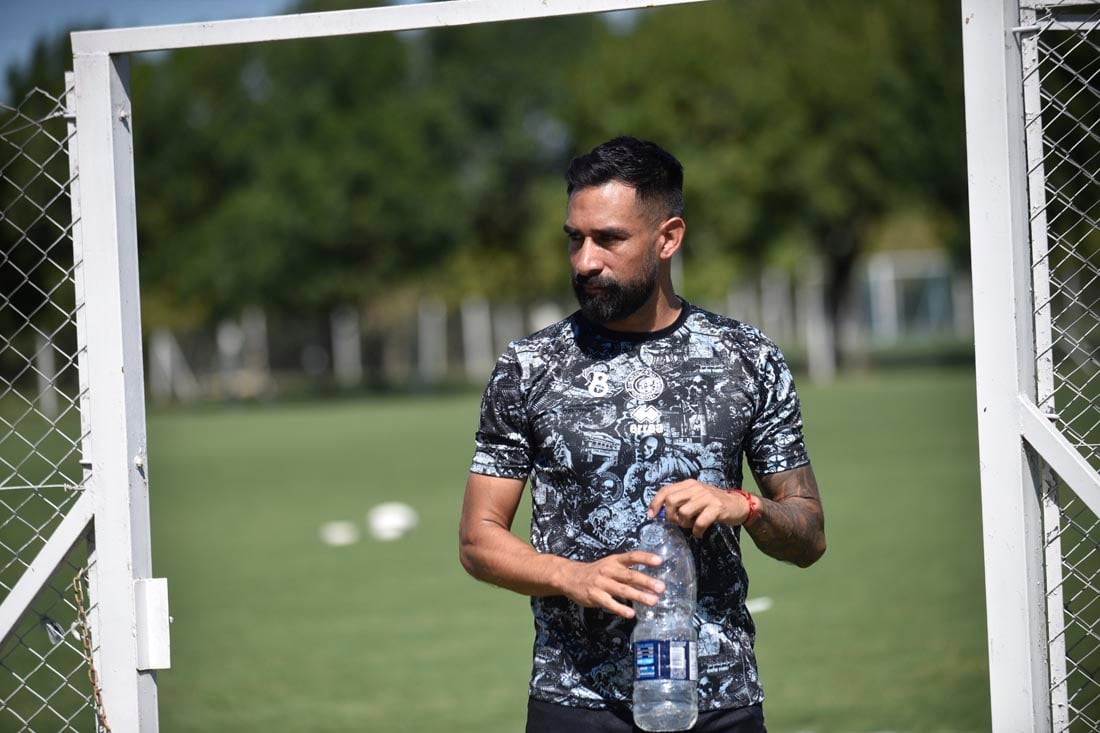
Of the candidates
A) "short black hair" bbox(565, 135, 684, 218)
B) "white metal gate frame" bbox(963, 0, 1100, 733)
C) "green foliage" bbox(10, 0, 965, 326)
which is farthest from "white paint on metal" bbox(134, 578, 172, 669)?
"green foliage" bbox(10, 0, 965, 326)

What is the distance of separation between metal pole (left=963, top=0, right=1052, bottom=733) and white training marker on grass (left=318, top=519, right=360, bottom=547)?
38.0ft

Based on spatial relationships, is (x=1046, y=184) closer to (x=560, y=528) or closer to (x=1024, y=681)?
(x=1024, y=681)

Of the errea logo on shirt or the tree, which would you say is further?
the tree

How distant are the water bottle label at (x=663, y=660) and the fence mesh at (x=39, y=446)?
1.74m

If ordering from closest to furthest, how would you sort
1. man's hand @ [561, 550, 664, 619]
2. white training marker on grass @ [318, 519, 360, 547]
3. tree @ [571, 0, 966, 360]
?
man's hand @ [561, 550, 664, 619], white training marker on grass @ [318, 519, 360, 547], tree @ [571, 0, 966, 360]

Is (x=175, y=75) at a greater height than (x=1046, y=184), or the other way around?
(x=175, y=75)

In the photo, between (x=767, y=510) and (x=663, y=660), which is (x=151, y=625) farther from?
(x=767, y=510)

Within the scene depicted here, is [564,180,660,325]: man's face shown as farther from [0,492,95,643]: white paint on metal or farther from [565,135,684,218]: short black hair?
[0,492,95,643]: white paint on metal

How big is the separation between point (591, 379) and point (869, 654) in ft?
19.7

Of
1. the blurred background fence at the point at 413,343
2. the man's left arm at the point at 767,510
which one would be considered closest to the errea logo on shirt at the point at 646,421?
the man's left arm at the point at 767,510

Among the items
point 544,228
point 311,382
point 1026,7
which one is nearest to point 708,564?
point 1026,7

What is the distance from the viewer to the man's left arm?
3098 millimetres

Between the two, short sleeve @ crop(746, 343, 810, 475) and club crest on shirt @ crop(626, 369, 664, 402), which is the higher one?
club crest on shirt @ crop(626, 369, 664, 402)

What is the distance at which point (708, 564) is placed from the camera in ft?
11.2
